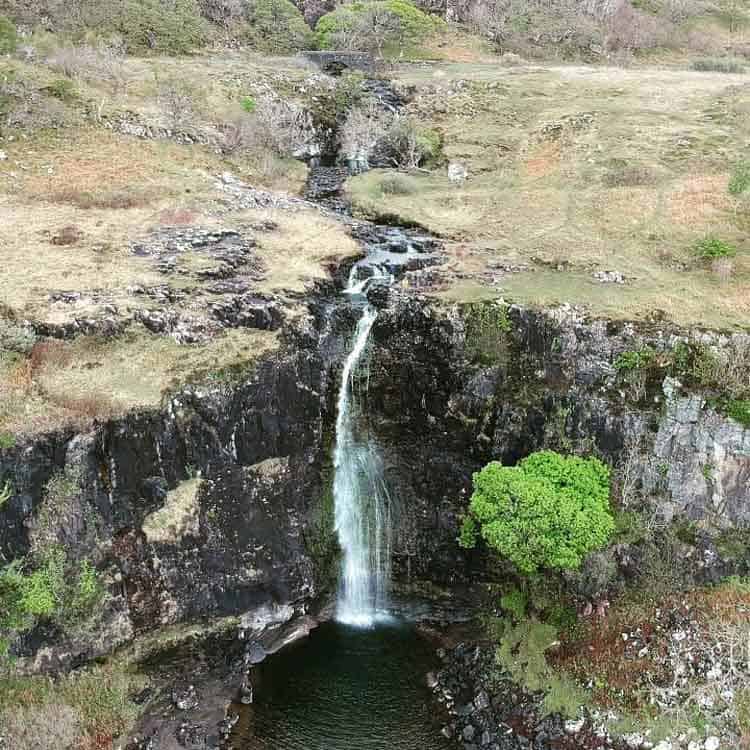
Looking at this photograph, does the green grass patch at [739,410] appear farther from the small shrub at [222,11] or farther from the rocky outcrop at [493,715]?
the small shrub at [222,11]

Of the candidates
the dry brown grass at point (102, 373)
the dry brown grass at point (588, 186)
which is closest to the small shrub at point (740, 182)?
the dry brown grass at point (588, 186)

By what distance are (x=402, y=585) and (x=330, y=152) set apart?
39759 millimetres

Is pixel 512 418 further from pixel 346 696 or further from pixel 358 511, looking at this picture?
pixel 346 696

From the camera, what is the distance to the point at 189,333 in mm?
32344

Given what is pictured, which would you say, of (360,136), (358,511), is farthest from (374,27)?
(358,511)

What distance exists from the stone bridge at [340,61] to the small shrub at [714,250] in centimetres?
4558

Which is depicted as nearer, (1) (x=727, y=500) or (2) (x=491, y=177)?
(1) (x=727, y=500)

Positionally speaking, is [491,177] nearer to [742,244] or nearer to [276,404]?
[742,244]

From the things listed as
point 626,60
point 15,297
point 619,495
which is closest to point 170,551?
point 15,297

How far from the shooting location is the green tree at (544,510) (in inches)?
1056

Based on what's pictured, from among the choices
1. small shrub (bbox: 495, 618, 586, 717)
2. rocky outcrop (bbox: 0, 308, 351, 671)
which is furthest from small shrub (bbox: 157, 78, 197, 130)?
small shrub (bbox: 495, 618, 586, 717)

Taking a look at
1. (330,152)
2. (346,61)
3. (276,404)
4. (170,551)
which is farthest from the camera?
(346,61)

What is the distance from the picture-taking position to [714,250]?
38969 mm

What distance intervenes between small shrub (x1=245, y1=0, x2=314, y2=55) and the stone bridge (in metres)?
4.10
